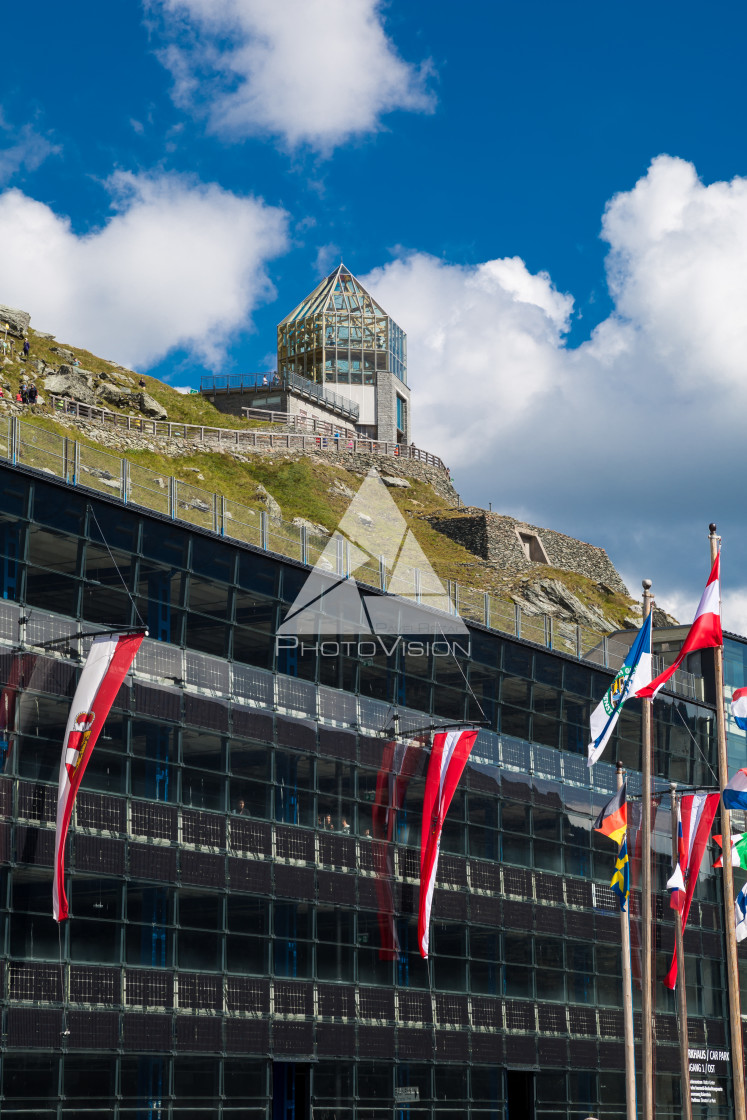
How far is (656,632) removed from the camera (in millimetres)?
67125

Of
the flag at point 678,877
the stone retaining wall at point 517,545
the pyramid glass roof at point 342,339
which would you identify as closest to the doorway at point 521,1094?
the flag at point 678,877

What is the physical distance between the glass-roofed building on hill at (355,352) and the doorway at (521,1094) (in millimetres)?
86852

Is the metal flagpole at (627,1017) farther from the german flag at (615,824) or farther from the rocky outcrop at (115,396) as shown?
the rocky outcrop at (115,396)

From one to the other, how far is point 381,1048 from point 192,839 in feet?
31.7

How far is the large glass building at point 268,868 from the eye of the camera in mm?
34906

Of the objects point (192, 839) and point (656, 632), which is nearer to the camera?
point (192, 839)

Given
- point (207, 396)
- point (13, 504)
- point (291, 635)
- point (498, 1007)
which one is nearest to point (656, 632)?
point (498, 1007)

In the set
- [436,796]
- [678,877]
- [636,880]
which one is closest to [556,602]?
[636,880]

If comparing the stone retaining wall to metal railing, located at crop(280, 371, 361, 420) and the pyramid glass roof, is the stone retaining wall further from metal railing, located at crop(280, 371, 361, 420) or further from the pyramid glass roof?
the pyramid glass roof

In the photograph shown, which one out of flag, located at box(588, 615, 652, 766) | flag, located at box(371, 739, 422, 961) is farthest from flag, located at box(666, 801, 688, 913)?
flag, located at box(588, 615, 652, 766)

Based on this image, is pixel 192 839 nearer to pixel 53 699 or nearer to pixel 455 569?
pixel 53 699

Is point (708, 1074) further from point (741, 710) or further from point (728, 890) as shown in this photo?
point (728, 890)

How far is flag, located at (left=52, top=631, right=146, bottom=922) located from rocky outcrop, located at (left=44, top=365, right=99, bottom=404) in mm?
64551

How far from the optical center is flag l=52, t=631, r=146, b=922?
33.7m
